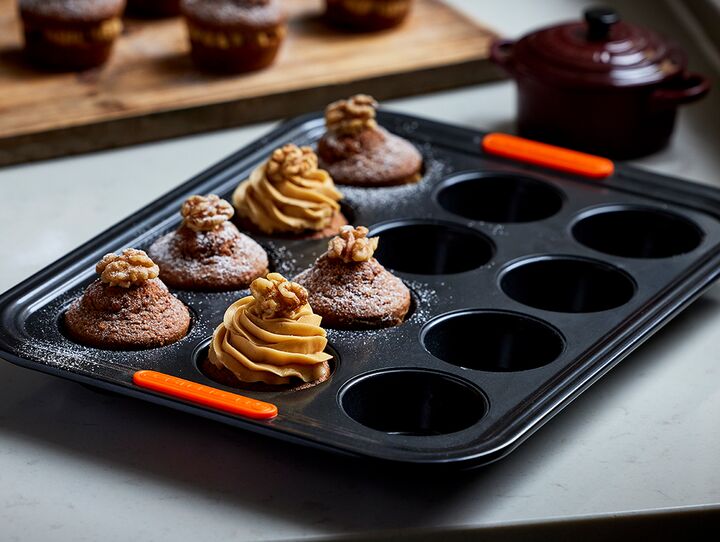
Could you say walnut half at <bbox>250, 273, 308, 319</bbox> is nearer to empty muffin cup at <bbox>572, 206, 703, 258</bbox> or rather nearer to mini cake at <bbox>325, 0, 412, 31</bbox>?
empty muffin cup at <bbox>572, 206, 703, 258</bbox>

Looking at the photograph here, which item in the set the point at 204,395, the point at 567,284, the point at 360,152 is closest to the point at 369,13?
the point at 360,152

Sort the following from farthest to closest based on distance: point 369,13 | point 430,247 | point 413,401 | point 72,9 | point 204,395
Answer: point 369,13, point 72,9, point 430,247, point 413,401, point 204,395

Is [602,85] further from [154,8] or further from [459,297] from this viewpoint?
[154,8]

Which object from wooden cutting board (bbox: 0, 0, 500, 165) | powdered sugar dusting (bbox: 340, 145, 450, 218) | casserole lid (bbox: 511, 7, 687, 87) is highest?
casserole lid (bbox: 511, 7, 687, 87)

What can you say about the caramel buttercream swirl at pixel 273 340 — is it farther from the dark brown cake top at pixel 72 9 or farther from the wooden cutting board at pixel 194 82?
the dark brown cake top at pixel 72 9

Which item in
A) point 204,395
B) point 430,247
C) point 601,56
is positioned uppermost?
point 601,56

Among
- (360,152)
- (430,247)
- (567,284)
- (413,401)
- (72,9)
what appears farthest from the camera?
(72,9)

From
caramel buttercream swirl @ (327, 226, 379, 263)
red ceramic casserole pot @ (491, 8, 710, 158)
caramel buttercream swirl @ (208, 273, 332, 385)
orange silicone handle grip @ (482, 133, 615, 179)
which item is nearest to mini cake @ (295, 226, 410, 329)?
caramel buttercream swirl @ (327, 226, 379, 263)
